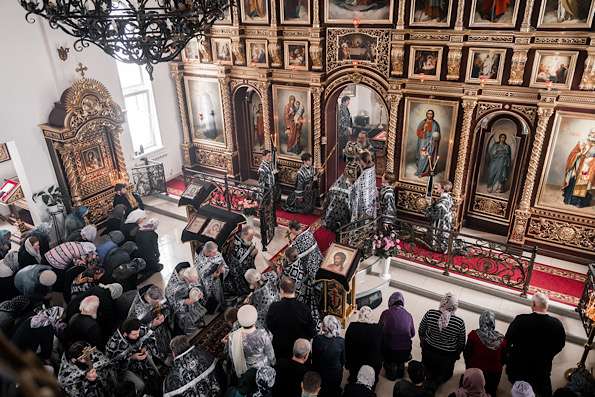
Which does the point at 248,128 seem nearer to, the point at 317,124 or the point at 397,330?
the point at 317,124

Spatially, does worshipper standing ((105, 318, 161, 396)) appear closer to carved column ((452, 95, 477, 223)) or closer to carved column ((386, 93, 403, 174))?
carved column ((386, 93, 403, 174))

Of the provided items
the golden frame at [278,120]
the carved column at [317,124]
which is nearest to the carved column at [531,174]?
the carved column at [317,124]

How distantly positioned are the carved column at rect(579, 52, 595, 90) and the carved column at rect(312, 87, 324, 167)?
5.41 metres

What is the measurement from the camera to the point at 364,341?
5.39 meters

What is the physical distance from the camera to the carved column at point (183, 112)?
13148mm

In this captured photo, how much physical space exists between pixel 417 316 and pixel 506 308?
1.53 m

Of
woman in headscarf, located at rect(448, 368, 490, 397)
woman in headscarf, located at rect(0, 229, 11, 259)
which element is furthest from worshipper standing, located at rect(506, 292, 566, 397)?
woman in headscarf, located at rect(0, 229, 11, 259)

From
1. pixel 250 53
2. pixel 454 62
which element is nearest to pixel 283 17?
pixel 250 53

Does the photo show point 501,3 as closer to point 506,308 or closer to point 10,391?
point 506,308

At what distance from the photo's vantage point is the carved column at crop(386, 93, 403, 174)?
32.8ft

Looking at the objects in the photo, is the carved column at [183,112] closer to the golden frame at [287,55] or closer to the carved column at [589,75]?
the golden frame at [287,55]

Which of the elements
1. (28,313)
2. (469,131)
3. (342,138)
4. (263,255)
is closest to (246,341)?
(28,313)

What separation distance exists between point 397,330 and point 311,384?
1.72 m

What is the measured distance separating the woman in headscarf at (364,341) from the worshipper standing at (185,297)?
228 centimetres
